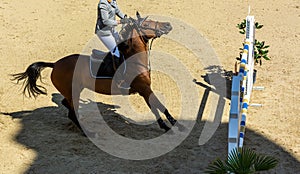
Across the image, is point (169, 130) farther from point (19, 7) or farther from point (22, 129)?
point (19, 7)

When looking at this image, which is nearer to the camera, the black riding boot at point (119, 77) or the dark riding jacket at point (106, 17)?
the dark riding jacket at point (106, 17)

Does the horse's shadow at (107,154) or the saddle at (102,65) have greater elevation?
the saddle at (102,65)

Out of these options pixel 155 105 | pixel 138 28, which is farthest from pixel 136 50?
pixel 155 105

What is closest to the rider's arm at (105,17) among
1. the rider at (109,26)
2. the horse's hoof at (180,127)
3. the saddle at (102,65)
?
the rider at (109,26)

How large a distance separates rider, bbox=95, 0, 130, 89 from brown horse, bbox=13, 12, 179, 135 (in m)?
0.13

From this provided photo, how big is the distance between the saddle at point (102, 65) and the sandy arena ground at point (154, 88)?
1.01 metres

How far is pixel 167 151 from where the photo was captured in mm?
8180

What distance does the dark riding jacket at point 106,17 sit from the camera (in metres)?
8.41

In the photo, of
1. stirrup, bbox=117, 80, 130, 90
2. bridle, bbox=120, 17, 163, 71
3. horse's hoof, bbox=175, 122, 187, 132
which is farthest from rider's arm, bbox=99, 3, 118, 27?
horse's hoof, bbox=175, 122, 187, 132

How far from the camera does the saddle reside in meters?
8.59

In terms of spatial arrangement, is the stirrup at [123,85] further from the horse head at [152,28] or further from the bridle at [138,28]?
the horse head at [152,28]

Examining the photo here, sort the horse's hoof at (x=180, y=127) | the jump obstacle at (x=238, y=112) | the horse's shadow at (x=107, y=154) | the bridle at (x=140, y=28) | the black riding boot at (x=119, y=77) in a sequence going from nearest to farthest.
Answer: the jump obstacle at (x=238, y=112)
the horse's shadow at (x=107, y=154)
the bridle at (x=140, y=28)
the black riding boot at (x=119, y=77)
the horse's hoof at (x=180, y=127)

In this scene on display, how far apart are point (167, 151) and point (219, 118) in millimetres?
1444

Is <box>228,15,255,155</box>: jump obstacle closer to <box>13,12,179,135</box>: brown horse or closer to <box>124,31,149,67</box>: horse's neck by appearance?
<box>13,12,179,135</box>: brown horse
